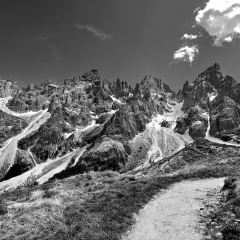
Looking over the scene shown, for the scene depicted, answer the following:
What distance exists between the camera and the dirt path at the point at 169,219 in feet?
35.3

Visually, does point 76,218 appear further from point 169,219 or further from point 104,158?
point 104,158

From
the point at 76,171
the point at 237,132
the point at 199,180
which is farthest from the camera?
the point at 237,132

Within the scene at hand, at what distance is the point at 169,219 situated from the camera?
1301 cm

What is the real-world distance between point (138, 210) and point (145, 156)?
182957 mm

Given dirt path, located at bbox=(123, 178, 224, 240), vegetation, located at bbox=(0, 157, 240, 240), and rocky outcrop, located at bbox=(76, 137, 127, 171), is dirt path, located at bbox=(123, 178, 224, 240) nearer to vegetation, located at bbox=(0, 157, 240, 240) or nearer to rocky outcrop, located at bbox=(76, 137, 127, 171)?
vegetation, located at bbox=(0, 157, 240, 240)

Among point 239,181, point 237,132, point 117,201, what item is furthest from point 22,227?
point 237,132

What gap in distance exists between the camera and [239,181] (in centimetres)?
1897

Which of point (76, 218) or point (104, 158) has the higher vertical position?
point (76, 218)

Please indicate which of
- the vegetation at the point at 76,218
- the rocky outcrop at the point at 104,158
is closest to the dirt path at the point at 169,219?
the vegetation at the point at 76,218

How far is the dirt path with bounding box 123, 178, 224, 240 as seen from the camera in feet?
35.3

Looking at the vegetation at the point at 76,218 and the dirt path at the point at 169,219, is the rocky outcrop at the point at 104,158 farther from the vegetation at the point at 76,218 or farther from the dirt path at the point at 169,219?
the vegetation at the point at 76,218

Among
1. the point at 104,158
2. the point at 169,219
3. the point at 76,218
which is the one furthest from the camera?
the point at 104,158

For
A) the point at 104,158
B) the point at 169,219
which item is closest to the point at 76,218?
the point at 169,219

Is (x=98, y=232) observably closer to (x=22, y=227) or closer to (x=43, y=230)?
(x=43, y=230)
